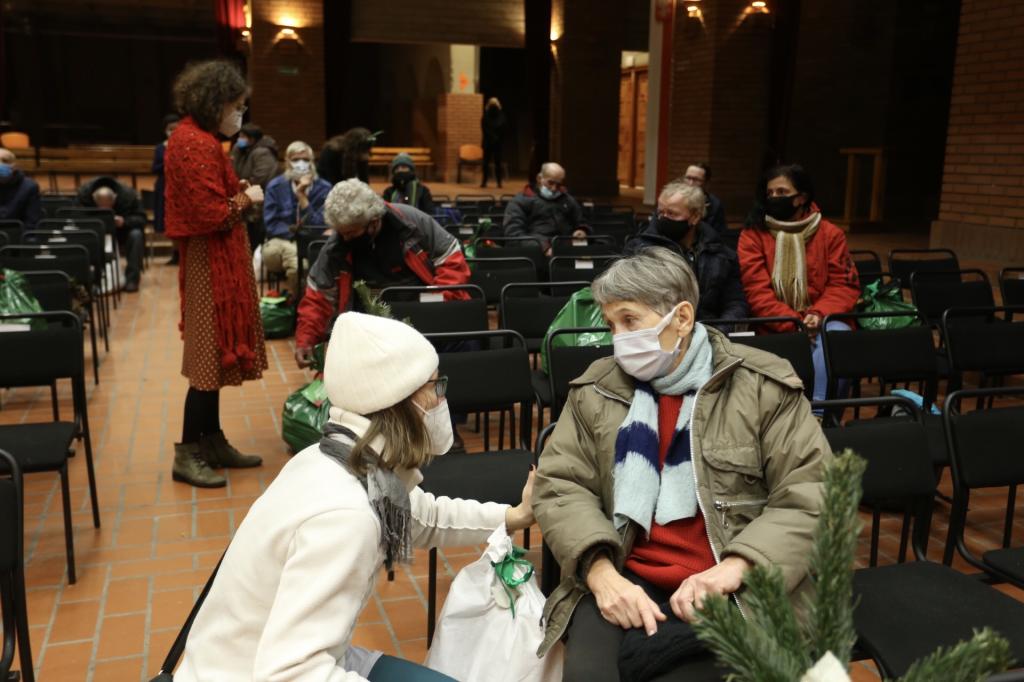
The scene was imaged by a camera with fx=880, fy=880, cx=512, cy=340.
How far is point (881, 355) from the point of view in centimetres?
395

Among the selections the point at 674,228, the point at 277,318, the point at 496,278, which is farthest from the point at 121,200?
the point at 674,228

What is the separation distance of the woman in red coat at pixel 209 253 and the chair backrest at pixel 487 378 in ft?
3.62

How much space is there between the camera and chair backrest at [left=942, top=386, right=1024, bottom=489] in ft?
8.41

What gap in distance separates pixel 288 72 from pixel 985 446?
13.5 m

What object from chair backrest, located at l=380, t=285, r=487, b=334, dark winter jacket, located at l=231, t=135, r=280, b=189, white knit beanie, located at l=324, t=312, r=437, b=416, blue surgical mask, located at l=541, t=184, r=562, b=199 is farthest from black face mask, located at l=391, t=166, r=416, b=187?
white knit beanie, located at l=324, t=312, r=437, b=416

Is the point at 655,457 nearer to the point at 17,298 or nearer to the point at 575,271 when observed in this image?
the point at 575,271

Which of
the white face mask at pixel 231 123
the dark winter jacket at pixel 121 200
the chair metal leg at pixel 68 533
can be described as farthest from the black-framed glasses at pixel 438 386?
the dark winter jacket at pixel 121 200

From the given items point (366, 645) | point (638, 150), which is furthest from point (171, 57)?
point (366, 645)

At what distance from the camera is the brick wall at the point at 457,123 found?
20.0m

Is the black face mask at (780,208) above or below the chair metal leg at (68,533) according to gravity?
above

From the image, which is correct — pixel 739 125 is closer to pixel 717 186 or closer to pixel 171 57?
pixel 717 186

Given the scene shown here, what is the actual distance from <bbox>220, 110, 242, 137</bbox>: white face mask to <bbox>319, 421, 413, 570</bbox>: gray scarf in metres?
2.51

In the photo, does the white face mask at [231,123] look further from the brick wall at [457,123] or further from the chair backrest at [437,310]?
the brick wall at [457,123]

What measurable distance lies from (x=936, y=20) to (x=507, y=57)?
11905 millimetres
